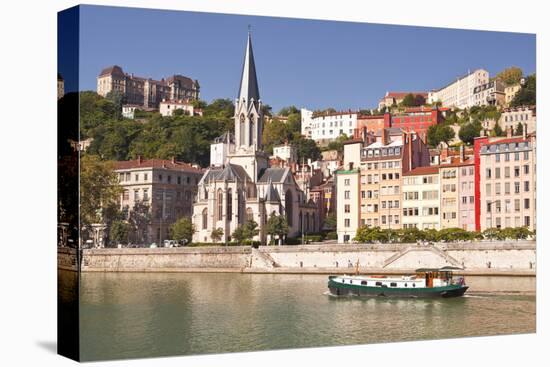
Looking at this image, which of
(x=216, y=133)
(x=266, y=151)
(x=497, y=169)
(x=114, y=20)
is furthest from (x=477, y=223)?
(x=114, y=20)

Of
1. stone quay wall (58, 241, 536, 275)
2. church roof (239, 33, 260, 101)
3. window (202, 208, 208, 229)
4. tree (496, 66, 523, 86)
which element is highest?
church roof (239, 33, 260, 101)

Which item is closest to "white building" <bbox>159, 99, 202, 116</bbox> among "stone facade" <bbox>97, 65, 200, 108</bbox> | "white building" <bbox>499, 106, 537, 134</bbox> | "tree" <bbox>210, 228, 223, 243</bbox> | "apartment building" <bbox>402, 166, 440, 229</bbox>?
"stone facade" <bbox>97, 65, 200, 108</bbox>

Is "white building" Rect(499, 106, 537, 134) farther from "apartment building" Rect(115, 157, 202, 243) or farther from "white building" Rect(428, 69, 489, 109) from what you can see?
"apartment building" Rect(115, 157, 202, 243)

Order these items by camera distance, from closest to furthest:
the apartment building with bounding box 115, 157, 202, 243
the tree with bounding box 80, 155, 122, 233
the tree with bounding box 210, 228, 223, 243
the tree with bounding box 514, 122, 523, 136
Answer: the tree with bounding box 80, 155, 122, 233 → the tree with bounding box 514, 122, 523, 136 → the apartment building with bounding box 115, 157, 202, 243 → the tree with bounding box 210, 228, 223, 243

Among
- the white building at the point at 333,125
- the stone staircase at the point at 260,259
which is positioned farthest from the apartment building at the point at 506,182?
the stone staircase at the point at 260,259

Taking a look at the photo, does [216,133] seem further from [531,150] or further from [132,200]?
[531,150]

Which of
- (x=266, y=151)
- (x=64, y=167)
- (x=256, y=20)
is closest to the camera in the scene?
(x=64, y=167)
